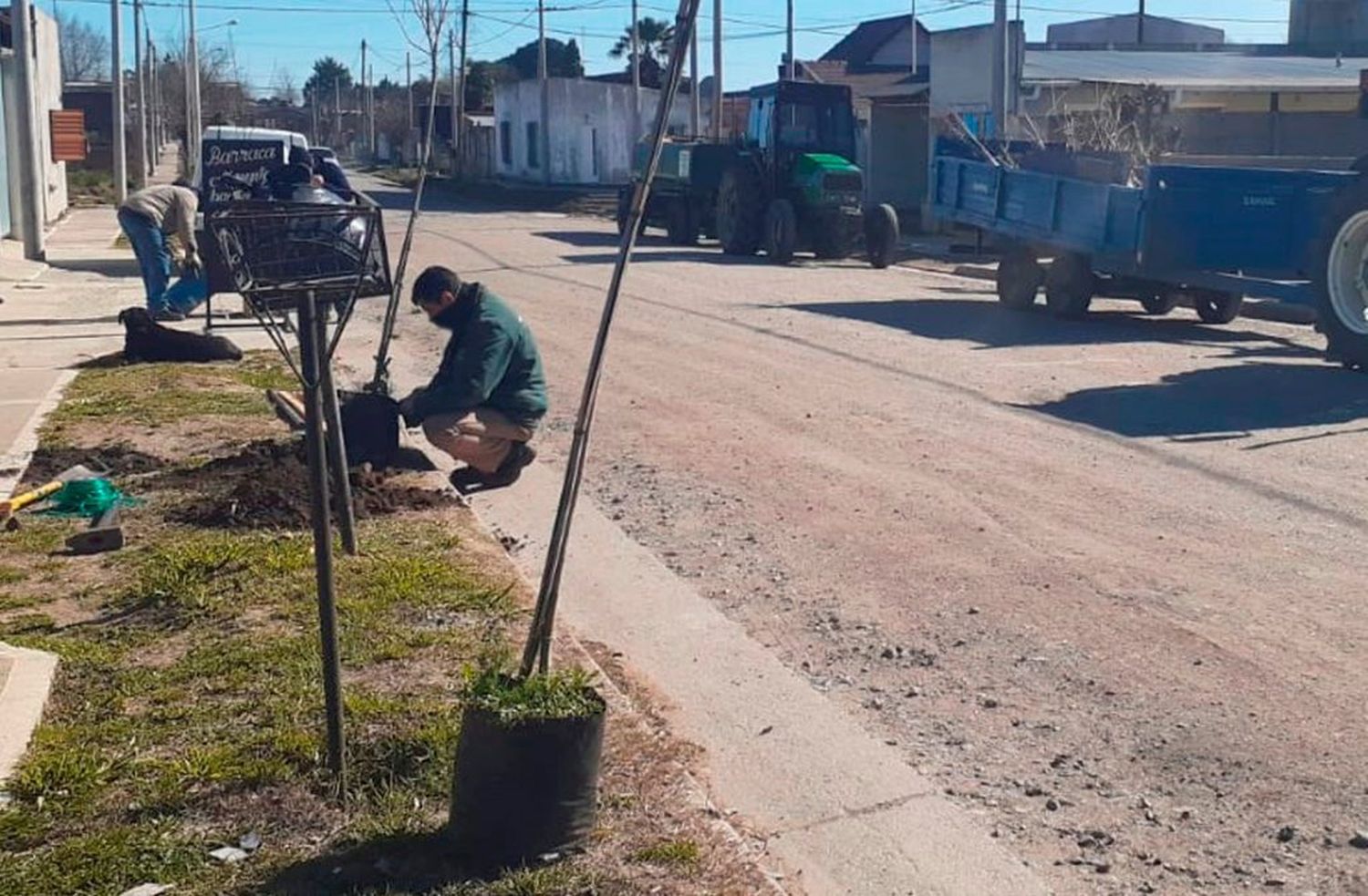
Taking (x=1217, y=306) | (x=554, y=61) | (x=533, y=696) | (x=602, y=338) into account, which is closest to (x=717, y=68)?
(x=1217, y=306)

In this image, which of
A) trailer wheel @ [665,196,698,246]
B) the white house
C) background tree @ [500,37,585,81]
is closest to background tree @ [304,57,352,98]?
background tree @ [500,37,585,81]

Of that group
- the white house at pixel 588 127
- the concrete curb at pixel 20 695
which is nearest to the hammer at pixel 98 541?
the concrete curb at pixel 20 695

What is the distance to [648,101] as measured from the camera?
61406 mm

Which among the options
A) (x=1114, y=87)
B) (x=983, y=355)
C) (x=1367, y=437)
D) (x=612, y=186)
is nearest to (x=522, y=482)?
(x=1367, y=437)

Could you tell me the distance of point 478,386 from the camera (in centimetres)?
869

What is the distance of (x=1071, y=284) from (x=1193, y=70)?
66.6 feet

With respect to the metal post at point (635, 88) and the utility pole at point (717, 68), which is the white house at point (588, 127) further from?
the utility pole at point (717, 68)

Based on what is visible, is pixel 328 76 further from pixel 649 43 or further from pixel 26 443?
pixel 26 443

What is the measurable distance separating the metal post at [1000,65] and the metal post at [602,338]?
2288 centimetres

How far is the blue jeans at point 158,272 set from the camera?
16578 millimetres

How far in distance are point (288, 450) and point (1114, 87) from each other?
2587 centimetres

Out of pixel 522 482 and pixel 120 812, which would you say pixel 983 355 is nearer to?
pixel 522 482

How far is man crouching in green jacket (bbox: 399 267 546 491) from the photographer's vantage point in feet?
28.1

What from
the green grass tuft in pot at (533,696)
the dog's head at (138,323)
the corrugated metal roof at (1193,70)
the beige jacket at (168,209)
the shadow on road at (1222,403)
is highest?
the corrugated metal roof at (1193,70)
